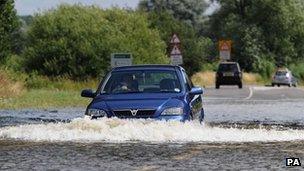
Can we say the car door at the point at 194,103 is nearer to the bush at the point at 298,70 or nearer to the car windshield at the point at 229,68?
the car windshield at the point at 229,68

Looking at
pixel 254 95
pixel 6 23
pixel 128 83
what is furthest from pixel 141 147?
pixel 254 95

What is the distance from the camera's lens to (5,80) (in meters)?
32.9

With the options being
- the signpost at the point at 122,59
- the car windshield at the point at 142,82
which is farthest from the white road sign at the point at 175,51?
the car windshield at the point at 142,82

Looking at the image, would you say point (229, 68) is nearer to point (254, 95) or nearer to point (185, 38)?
point (185, 38)

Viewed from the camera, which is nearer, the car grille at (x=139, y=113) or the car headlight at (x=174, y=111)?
the car grille at (x=139, y=113)

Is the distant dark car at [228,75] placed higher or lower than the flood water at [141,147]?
lower

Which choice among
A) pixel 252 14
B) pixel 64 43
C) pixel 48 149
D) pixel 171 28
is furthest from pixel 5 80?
pixel 252 14

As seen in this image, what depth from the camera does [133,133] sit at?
13469 mm

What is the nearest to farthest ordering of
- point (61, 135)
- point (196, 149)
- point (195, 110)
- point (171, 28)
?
point (196, 149), point (61, 135), point (195, 110), point (171, 28)

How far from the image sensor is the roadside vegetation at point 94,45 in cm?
3853

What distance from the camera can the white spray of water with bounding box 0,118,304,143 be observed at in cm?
1345

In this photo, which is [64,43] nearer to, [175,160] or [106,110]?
[106,110]

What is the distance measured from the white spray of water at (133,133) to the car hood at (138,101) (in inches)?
12.8

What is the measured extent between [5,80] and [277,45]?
233 feet
